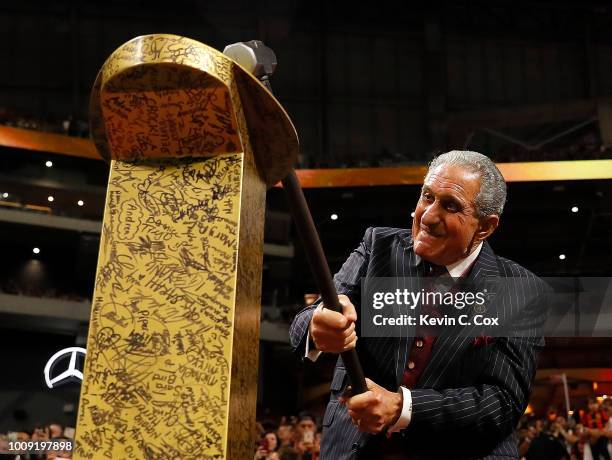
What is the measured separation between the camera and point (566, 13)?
17234 millimetres

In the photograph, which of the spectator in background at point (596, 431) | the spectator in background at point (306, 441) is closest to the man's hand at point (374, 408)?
the spectator in background at point (596, 431)

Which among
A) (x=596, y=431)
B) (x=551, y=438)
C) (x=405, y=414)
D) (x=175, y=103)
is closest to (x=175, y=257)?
(x=175, y=103)

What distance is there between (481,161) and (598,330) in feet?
4.29

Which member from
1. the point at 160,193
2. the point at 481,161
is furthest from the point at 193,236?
the point at 481,161

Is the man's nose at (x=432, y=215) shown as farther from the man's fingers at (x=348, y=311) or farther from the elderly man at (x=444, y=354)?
the man's fingers at (x=348, y=311)

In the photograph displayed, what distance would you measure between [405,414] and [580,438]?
4.01m

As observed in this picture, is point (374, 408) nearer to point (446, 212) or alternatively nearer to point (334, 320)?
point (334, 320)

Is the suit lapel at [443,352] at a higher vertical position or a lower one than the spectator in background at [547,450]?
higher

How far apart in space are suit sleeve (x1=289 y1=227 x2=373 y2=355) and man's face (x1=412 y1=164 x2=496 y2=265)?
12cm

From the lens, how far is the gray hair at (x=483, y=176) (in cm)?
146

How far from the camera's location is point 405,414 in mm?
1299

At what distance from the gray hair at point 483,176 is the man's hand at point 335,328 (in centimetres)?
46

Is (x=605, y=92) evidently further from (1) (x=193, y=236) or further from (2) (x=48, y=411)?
(1) (x=193, y=236)

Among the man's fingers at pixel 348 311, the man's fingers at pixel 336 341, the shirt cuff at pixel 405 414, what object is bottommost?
the shirt cuff at pixel 405 414
